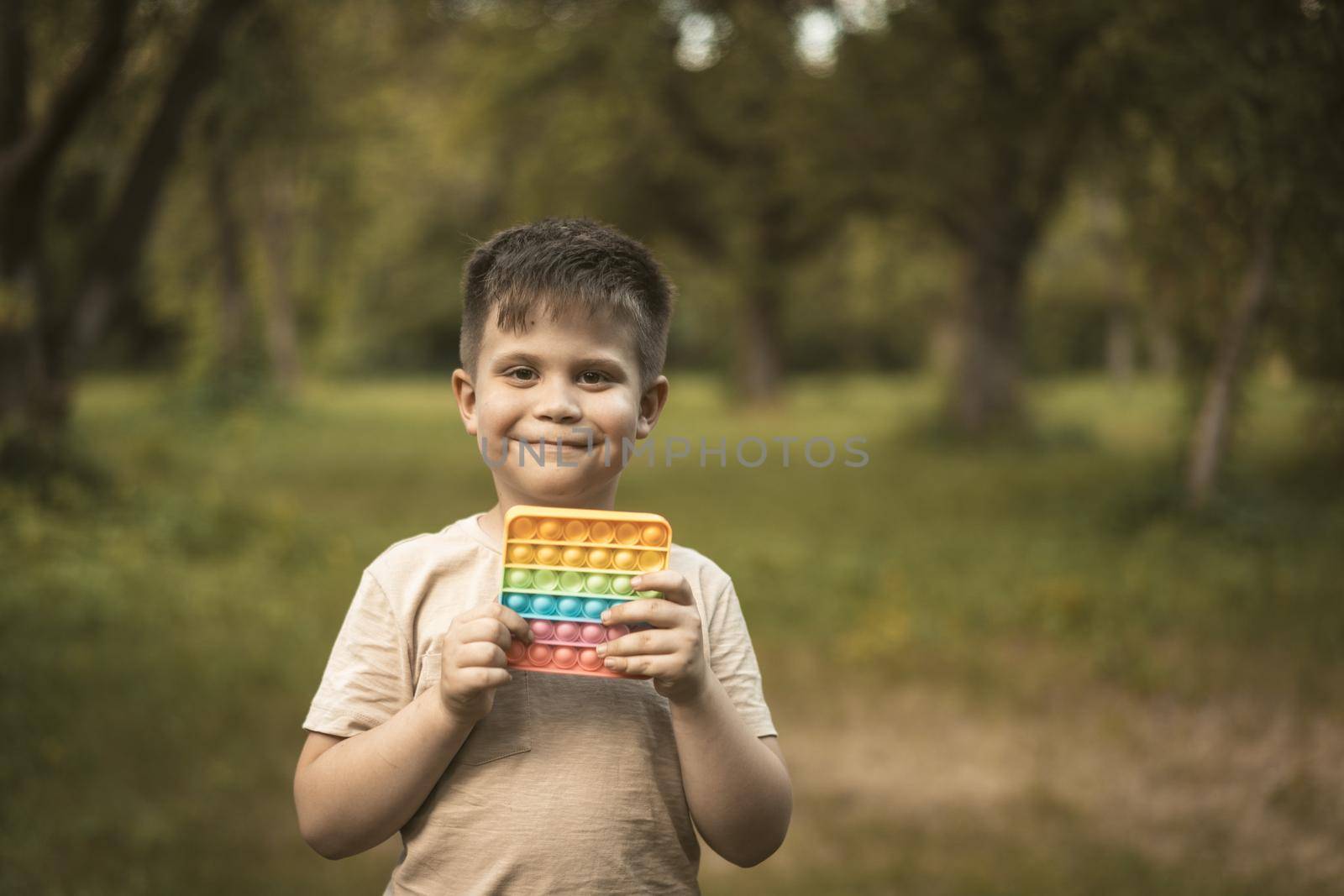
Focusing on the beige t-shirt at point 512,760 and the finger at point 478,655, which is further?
the beige t-shirt at point 512,760

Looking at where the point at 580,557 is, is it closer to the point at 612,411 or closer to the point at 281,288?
the point at 612,411

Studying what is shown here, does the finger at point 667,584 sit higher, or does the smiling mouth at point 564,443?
the smiling mouth at point 564,443

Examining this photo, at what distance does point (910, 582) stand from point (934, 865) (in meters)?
3.84

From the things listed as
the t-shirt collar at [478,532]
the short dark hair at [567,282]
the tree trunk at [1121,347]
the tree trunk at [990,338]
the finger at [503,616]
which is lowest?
the finger at [503,616]

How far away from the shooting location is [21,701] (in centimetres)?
531

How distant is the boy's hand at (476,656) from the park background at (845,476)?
81 centimetres

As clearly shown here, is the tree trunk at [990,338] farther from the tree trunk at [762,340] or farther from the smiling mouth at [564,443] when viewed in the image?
the smiling mouth at [564,443]

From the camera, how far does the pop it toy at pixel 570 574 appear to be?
5.27ft

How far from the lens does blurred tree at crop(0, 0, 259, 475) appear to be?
7090 millimetres

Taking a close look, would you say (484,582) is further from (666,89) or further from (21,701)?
(666,89)

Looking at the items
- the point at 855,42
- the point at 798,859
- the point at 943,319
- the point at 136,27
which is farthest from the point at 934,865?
the point at 943,319

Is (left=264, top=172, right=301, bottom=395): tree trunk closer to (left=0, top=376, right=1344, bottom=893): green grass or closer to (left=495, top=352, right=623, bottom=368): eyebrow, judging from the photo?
(left=0, top=376, right=1344, bottom=893): green grass

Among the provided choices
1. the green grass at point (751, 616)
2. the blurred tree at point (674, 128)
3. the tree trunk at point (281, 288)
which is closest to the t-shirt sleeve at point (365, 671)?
the green grass at point (751, 616)

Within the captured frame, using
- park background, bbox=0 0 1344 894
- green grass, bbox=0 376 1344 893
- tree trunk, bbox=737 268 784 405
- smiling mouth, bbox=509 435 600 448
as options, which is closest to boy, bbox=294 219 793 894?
smiling mouth, bbox=509 435 600 448
